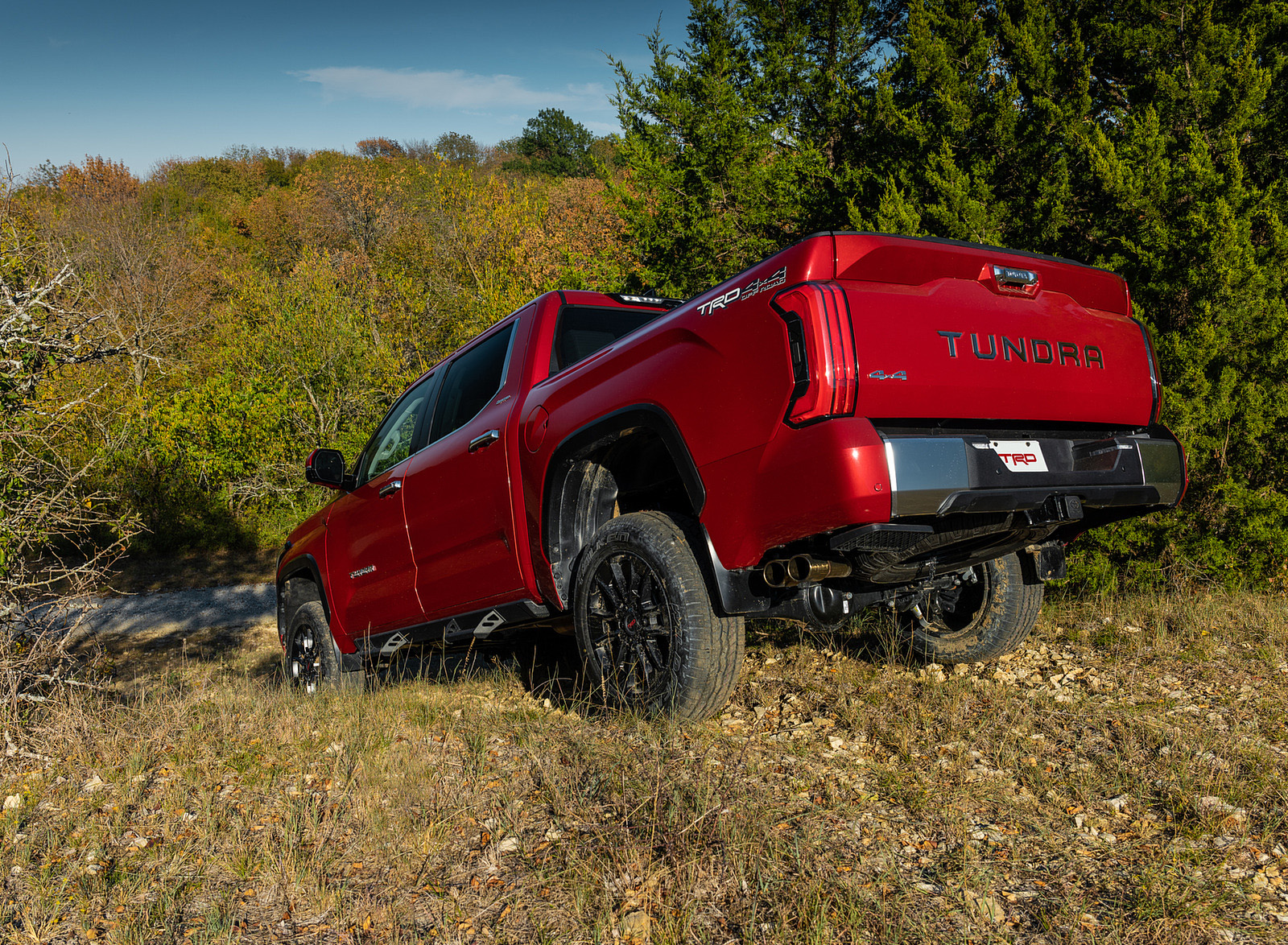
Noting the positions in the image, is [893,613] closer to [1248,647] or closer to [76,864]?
[1248,647]

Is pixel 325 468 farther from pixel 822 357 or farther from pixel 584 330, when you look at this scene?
pixel 822 357

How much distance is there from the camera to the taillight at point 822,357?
7.73 ft

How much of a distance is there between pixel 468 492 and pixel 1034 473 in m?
2.55

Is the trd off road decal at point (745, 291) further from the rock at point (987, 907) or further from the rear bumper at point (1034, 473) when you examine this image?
the rock at point (987, 907)

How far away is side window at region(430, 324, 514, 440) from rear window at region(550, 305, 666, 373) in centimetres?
30

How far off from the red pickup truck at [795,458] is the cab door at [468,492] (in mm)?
18

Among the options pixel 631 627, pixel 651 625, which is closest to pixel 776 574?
pixel 651 625

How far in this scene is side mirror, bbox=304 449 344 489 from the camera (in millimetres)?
4992

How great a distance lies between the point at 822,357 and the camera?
2355mm

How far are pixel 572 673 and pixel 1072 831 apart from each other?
10.0ft

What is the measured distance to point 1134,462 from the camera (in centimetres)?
296

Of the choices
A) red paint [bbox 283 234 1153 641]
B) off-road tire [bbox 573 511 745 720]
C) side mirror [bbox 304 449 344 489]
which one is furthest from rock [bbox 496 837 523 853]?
side mirror [bbox 304 449 344 489]

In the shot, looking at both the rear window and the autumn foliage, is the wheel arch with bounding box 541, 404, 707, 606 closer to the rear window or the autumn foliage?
the rear window

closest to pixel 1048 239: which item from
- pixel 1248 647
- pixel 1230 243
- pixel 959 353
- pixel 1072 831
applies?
pixel 1230 243
